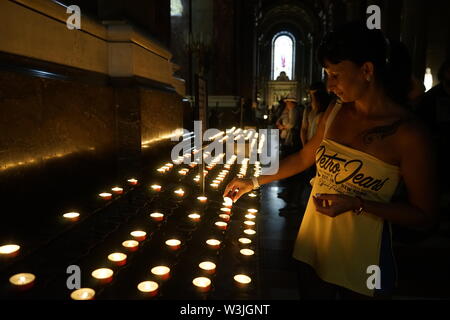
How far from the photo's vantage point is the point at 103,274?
1629mm

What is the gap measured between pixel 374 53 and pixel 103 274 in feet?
5.05

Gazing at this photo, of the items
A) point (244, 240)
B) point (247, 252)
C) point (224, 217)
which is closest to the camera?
point (247, 252)

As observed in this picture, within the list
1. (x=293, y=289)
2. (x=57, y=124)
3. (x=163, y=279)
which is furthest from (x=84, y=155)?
(x=293, y=289)

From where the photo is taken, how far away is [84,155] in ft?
9.82

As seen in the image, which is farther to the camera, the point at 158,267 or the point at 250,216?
the point at 250,216

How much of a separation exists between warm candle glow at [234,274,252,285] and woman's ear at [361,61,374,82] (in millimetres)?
1202

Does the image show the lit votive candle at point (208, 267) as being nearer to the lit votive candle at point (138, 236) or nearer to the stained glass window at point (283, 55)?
the lit votive candle at point (138, 236)

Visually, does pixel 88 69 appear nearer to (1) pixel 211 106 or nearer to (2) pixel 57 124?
(2) pixel 57 124

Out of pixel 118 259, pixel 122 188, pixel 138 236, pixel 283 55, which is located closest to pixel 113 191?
pixel 122 188

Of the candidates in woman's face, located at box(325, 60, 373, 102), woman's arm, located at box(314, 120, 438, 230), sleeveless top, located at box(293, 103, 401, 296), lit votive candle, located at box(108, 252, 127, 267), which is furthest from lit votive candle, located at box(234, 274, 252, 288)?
woman's face, located at box(325, 60, 373, 102)

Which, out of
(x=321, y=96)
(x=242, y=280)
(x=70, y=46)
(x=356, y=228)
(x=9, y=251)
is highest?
(x=70, y=46)

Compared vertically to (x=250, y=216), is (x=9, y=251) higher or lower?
higher

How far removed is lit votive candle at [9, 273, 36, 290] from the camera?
1.43m

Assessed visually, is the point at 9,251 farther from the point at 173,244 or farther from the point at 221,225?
the point at 221,225
